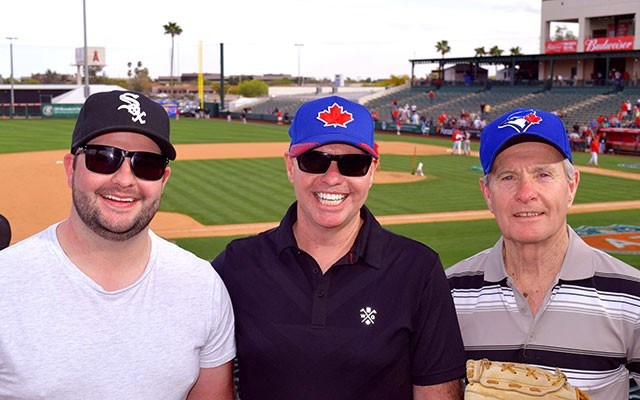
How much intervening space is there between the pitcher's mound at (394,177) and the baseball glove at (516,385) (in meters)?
21.0

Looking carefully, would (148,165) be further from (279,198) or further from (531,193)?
(279,198)

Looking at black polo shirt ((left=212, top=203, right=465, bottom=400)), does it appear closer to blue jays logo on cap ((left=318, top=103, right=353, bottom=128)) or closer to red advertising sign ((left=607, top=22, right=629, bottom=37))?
blue jays logo on cap ((left=318, top=103, right=353, bottom=128))

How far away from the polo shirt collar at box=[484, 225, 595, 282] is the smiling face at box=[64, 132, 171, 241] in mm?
1656

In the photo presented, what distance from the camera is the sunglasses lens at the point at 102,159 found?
2887 mm

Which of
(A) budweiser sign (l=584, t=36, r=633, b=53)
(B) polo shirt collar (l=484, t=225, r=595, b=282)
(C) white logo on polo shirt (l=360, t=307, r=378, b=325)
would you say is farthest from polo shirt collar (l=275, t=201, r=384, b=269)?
(A) budweiser sign (l=584, t=36, r=633, b=53)

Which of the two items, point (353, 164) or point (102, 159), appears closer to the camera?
point (102, 159)

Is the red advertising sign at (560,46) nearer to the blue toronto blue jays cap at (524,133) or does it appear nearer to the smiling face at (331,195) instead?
the blue toronto blue jays cap at (524,133)

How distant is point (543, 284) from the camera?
328 cm

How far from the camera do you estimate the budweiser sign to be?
49656mm

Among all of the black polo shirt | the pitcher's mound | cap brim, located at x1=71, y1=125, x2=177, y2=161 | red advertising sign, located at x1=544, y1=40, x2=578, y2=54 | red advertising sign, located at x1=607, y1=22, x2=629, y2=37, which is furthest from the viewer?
red advertising sign, located at x1=544, y1=40, x2=578, y2=54

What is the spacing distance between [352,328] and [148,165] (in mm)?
1144

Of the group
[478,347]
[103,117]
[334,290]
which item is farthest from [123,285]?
[478,347]

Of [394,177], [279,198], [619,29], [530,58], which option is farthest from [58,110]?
[279,198]

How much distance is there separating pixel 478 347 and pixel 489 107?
48.7 meters
